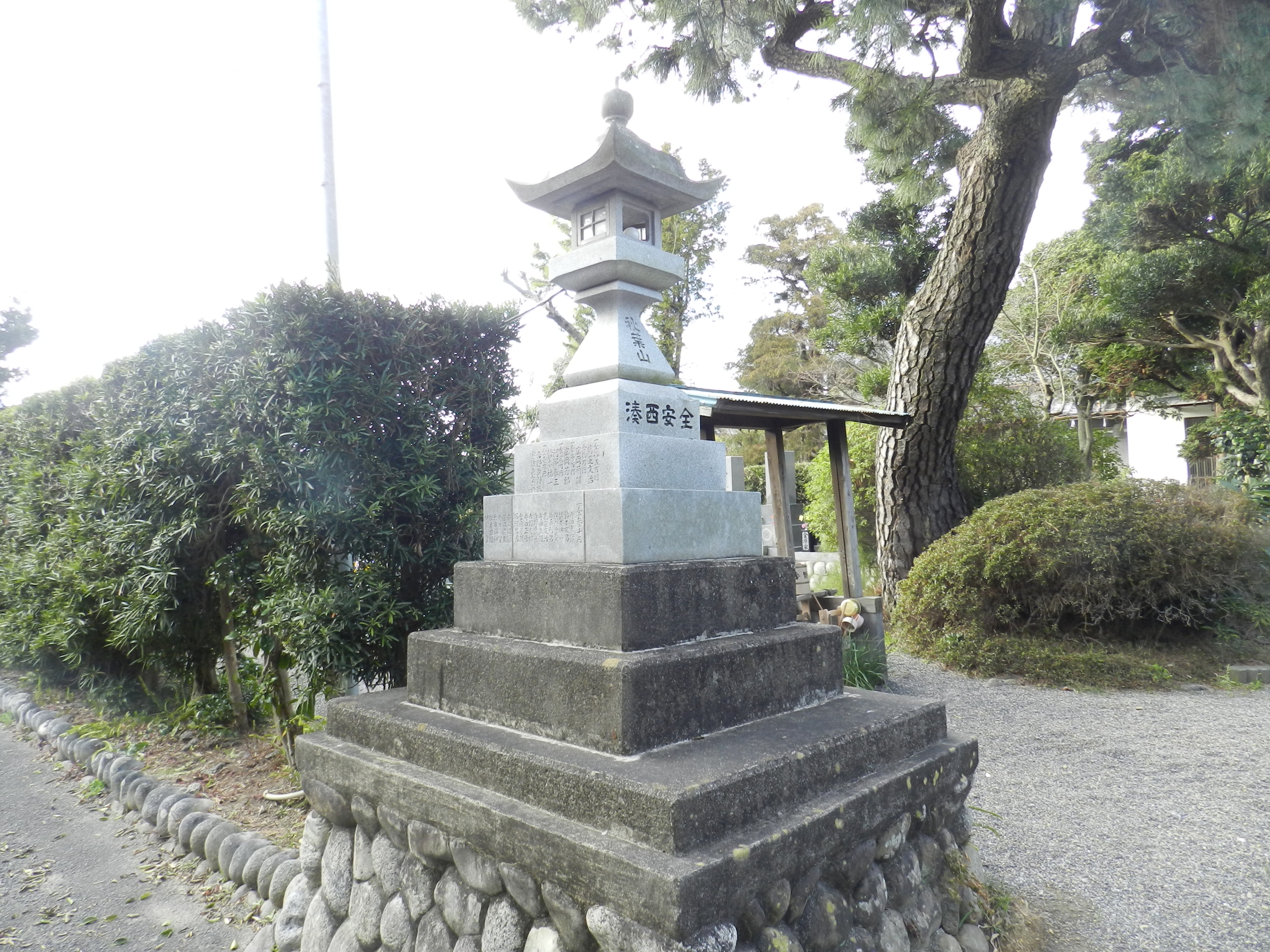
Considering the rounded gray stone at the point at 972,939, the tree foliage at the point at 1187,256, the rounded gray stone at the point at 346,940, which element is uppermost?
the tree foliage at the point at 1187,256

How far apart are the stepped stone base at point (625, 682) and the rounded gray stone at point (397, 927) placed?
1.97ft

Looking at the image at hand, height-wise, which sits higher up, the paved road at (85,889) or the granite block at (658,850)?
the granite block at (658,850)

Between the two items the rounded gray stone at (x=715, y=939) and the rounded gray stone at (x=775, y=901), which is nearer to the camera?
the rounded gray stone at (x=715, y=939)

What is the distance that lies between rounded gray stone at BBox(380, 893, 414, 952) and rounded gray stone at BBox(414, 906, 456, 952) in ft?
0.12

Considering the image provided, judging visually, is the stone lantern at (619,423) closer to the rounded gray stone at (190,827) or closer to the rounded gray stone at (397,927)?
the rounded gray stone at (397,927)

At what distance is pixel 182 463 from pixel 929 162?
882cm

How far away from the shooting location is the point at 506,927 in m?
1.99

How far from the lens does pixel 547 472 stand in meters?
2.81

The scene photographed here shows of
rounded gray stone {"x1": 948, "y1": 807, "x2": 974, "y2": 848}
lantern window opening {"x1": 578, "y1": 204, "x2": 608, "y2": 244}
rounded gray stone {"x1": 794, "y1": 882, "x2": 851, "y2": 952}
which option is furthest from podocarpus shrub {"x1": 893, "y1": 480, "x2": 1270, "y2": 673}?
lantern window opening {"x1": 578, "y1": 204, "x2": 608, "y2": 244}

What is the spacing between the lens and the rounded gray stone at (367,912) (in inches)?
93.6

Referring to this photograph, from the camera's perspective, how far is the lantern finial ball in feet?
8.90

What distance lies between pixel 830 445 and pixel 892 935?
5712mm

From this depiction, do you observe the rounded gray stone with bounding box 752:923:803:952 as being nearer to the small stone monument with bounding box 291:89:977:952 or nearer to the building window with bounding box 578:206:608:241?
the small stone monument with bounding box 291:89:977:952

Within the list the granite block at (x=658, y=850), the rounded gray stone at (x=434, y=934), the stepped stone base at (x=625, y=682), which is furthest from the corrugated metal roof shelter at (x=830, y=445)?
the rounded gray stone at (x=434, y=934)
